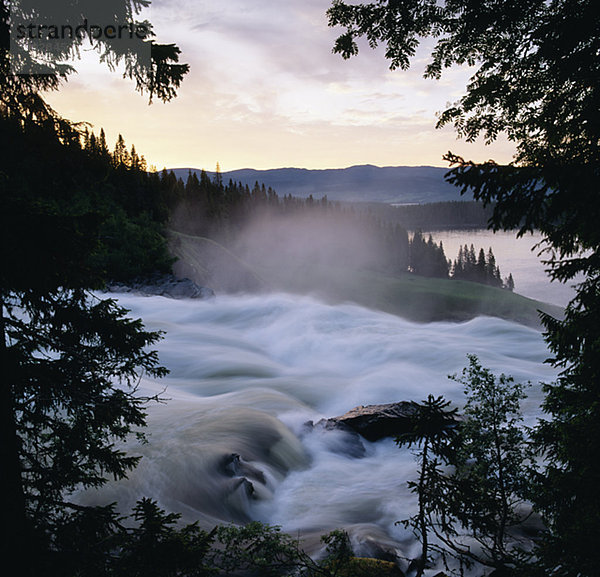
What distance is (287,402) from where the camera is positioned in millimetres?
15766

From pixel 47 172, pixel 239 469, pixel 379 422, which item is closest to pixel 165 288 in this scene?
pixel 379 422

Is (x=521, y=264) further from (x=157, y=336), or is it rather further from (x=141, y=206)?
(x=157, y=336)

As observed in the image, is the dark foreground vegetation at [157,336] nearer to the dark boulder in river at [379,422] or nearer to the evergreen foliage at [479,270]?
the dark boulder in river at [379,422]

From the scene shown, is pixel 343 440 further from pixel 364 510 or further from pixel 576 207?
pixel 576 207

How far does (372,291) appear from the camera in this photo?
220ft

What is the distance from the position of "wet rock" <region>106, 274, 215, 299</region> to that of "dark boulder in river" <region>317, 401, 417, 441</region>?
24029 millimetres

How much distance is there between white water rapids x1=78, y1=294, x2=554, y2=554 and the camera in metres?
9.16

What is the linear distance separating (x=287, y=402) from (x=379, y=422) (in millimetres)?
4261

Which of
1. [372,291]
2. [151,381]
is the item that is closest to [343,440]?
[151,381]

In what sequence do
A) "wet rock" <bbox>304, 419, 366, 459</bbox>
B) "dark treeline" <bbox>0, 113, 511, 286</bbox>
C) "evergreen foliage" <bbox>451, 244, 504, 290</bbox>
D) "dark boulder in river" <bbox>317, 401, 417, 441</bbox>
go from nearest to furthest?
"dark treeline" <bbox>0, 113, 511, 286</bbox>, "wet rock" <bbox>304, 419, 366, 459</bbox>, "dark boulder in river" <bbox>317, 401, 417, 441</bbox>, "evergreen foliage" <bbox>451, 244, 504, 290</bbox>

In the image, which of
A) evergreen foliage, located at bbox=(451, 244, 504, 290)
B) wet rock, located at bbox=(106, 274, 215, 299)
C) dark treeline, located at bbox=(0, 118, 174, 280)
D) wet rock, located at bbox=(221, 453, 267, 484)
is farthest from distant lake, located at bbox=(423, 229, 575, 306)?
dark treeline, located at bbox=(0, 118, 174, 280)

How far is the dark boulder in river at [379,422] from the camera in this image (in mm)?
12758

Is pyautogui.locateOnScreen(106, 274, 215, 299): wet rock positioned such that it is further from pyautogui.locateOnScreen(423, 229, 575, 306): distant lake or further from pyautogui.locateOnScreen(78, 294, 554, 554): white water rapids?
pyautogui.locateOnScreen(423, 229, 575, 306): distant lake

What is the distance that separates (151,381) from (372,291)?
180ft
